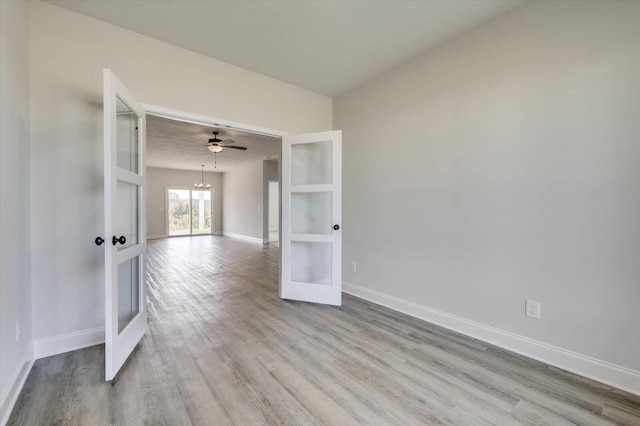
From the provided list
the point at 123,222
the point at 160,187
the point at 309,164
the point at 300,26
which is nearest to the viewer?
the point at 123,222

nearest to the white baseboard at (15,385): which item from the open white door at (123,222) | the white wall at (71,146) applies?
the white wall at (71,146)

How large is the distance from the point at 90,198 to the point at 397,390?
2.88m

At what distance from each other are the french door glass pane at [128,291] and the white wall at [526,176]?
8.64ft

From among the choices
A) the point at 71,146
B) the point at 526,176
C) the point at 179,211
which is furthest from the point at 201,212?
the point at 526,176

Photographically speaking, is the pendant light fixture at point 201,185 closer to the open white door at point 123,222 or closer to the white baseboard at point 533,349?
the open white door at point 123,222

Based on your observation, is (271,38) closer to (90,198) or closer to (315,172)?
(315,172)

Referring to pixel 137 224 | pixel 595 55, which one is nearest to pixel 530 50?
pixel 595 55

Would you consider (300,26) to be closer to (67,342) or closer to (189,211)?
(67,342)

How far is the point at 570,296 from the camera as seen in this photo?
2057 millimetres

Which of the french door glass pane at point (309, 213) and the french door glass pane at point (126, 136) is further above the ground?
the french door glass pane at point (126, 136)

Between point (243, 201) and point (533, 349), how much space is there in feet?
30.7

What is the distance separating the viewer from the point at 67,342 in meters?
2.30

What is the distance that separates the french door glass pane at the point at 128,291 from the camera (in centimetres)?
216

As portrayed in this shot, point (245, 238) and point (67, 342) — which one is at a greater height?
point (245, 238)
